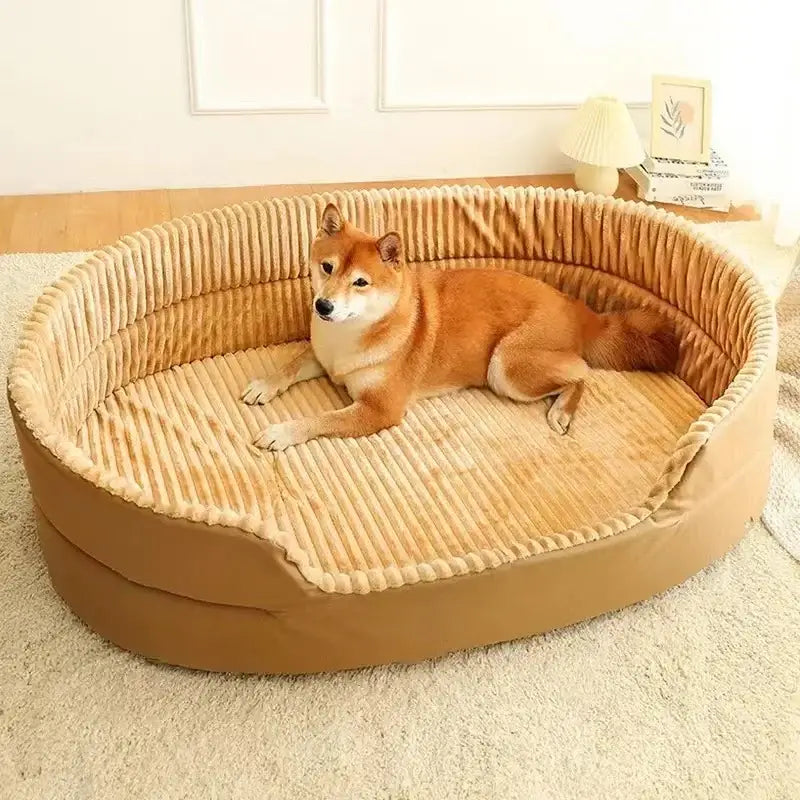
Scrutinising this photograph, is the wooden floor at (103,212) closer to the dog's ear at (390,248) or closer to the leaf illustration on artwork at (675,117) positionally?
the leaf illustration on artwork at (675,117)

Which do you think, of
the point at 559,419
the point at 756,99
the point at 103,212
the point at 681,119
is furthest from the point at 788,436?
the point at 103,212

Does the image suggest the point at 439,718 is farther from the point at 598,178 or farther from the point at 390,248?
the point at 598,178

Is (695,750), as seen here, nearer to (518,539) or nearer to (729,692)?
(729,692)

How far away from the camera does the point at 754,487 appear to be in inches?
69.7

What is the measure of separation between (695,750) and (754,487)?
0.52 m

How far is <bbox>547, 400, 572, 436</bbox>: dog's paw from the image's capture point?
198 centimetres

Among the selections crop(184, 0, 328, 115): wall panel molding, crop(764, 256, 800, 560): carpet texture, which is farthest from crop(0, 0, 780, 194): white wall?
crop(764, 256, 800, 560): carpet texture

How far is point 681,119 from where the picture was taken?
3160 millimetres

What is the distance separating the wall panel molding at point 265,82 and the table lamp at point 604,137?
2.60ft

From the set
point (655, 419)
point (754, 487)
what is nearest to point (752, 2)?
point (655, 419)

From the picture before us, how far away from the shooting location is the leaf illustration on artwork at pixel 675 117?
316 centimetres

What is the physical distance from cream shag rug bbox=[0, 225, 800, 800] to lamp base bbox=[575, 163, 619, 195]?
1.78 m

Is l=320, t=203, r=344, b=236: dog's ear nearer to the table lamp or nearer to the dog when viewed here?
the dog

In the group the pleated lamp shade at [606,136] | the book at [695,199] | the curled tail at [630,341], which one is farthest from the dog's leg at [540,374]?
the book at [695,199]
